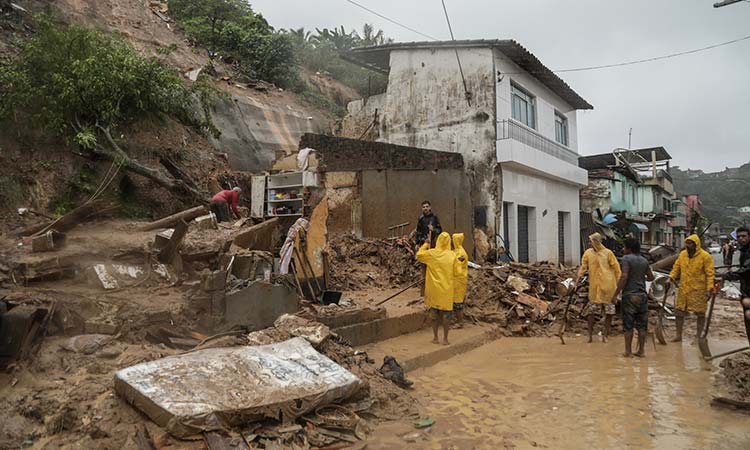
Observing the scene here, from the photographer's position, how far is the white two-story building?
48.3 ft

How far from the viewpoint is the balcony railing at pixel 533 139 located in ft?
48.6

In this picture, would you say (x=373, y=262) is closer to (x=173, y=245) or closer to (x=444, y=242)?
(x=444, y=242)

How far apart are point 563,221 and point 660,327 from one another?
40.8 feet

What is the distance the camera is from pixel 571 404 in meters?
5.23

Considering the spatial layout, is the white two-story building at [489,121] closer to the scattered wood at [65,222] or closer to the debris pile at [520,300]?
the debris pile at [520,300]

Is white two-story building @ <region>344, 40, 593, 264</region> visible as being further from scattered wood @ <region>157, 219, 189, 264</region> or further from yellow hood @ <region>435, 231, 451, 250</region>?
scattered wood @ <region>157, 219, 189, 264</region>

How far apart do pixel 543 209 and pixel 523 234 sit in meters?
1.64

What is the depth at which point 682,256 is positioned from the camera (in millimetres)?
7957

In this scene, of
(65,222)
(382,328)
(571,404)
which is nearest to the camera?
(571,404)

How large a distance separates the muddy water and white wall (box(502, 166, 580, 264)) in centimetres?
797

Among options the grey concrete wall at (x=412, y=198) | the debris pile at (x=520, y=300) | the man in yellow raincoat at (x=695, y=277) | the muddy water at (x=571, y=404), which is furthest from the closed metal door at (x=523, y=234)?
the muddy water at (x=571, y=404)

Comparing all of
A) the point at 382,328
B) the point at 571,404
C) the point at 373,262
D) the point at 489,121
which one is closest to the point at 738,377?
the point at 571,404

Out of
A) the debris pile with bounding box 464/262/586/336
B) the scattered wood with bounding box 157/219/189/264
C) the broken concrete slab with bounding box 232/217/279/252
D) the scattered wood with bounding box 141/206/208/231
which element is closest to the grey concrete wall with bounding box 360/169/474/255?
the debris pile with bounding box 464/262/586/336

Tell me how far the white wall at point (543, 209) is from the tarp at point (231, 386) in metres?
11.4
